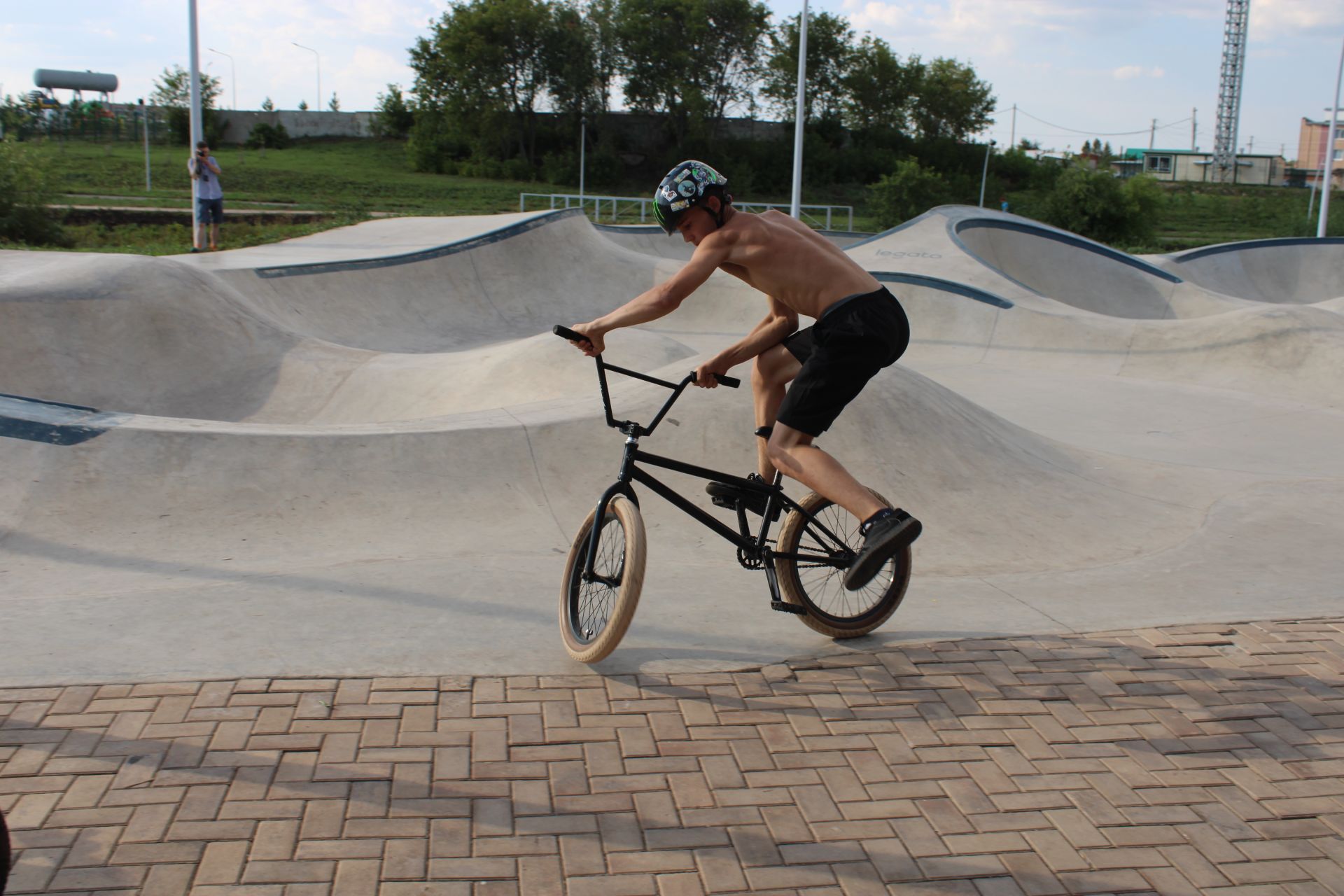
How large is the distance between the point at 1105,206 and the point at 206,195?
3116 centimetres

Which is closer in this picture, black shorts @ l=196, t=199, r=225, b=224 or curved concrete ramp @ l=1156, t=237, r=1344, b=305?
black shorts @ l=196, t=199, r=225, b=224

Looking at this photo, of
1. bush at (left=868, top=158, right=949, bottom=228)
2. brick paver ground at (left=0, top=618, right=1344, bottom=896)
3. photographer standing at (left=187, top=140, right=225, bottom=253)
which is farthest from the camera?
bush at (left=868, top=158, right=949, bottom=228)

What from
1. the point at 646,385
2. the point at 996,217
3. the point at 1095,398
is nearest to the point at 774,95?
the point at 996,217

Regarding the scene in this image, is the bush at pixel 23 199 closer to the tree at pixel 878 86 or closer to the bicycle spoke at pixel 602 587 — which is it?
the bicycle spoke at pixel 602 587

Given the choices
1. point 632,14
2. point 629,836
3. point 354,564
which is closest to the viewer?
point 629,836

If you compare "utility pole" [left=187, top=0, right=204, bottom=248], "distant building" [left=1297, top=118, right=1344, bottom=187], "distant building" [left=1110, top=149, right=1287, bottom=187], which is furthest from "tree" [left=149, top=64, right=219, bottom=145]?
"distant building" [left=1297, top=118, right=1344, bottom=187]

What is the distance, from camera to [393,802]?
2.82m

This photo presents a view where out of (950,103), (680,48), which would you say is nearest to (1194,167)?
(950,103)

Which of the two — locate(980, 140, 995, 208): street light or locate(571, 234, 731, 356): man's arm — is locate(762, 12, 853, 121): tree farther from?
locate(571, 234, 731, 356): man's arm

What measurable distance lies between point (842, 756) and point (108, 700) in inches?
90.8

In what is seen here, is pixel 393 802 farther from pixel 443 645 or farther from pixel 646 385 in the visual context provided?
pixel 646 385

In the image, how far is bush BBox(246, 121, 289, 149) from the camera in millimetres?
59906

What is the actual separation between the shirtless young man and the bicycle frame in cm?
18

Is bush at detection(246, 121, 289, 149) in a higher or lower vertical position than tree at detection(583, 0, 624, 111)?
lower
